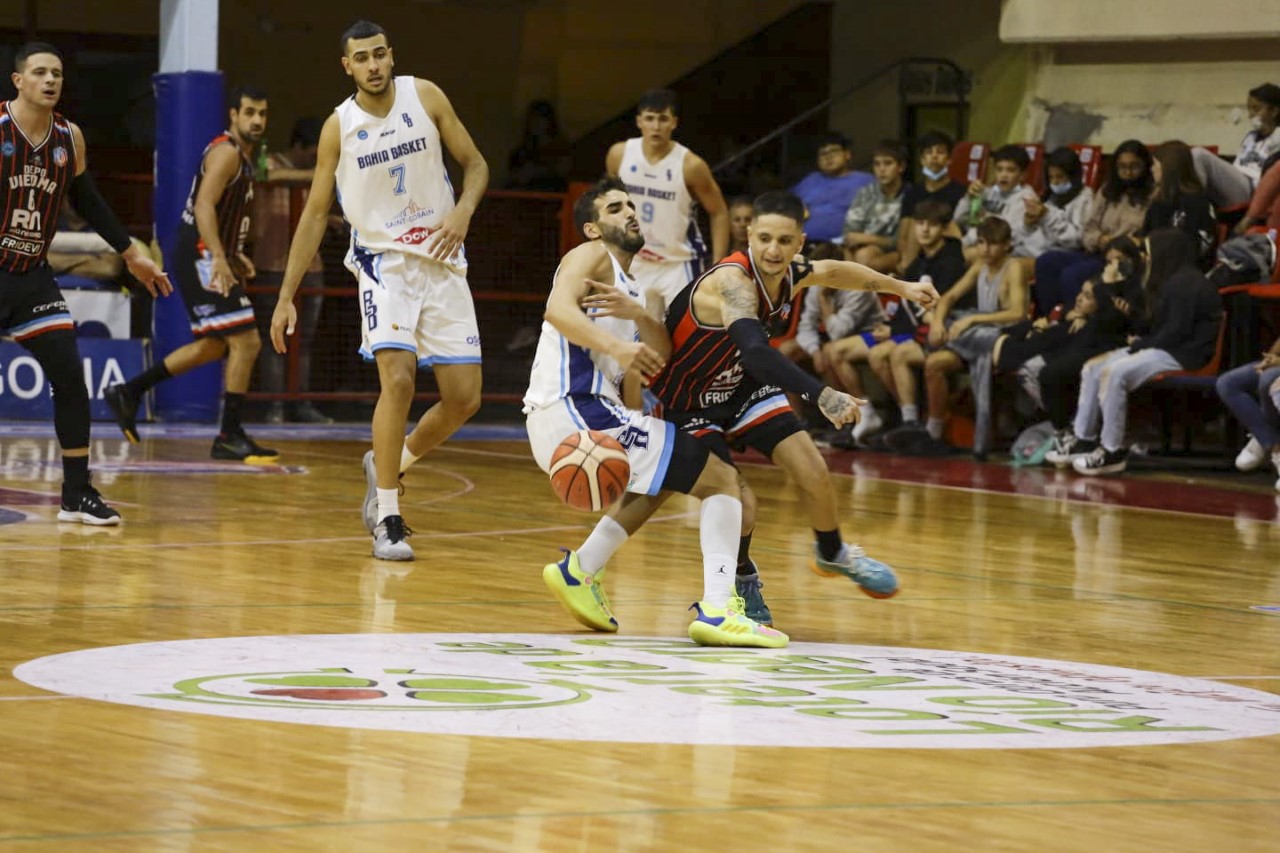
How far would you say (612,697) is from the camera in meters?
4.73

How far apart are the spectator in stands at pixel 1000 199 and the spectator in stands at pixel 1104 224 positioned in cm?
43

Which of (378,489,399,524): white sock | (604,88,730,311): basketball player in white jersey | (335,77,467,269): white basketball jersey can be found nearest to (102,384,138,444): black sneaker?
(604,88,730,311): basketball player in white jersey

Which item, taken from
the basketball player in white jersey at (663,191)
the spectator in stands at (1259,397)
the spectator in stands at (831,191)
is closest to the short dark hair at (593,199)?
the basketball player in white jersey at (663,191)

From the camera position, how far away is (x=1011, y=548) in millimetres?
8430

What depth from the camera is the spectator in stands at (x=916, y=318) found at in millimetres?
13328

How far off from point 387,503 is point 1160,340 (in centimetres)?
598

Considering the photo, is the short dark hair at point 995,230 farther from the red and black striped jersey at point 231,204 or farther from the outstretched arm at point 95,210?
the outstretched arm at point 95,210

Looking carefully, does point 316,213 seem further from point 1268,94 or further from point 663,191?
point 1268,94

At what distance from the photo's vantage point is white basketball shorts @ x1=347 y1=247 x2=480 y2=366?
25.1ft

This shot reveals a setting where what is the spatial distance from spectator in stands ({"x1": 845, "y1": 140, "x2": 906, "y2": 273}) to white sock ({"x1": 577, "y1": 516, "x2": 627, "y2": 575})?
26.0ft

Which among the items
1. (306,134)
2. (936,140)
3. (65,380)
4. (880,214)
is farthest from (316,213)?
(306,134)

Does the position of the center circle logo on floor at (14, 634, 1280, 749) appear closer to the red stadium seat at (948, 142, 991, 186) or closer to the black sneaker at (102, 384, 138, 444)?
the black sneaker at (102, 384, 138, 444)

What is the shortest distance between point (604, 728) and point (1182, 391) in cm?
904

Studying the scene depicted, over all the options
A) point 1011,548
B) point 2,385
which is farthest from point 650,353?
point 2,385
